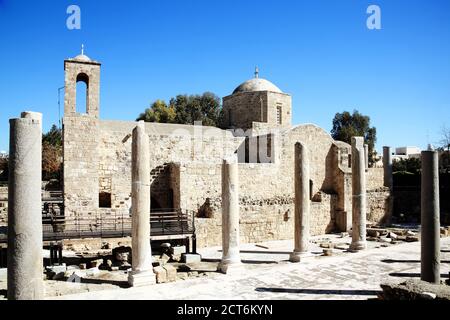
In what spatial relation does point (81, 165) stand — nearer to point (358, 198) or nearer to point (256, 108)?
point (358, 198)

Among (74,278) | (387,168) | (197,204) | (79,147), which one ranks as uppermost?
(79,147)

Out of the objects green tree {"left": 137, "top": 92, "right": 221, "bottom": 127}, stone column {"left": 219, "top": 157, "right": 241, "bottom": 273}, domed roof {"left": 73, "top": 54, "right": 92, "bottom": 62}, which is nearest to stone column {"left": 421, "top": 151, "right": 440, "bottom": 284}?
stone column {"left": 219, "top": 157, "right": 241, "bottom": 273}

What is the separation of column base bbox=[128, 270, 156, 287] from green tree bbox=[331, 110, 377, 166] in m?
35.9

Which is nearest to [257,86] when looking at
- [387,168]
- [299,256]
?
[387,168]

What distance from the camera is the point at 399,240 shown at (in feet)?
51.1

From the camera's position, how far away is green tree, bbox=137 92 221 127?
3612 centimetres

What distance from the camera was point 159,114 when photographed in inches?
1421

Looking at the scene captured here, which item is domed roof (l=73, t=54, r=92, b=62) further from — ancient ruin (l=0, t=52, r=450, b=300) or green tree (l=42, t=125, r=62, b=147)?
green tree (l=42, t=125, r=62, b=147)

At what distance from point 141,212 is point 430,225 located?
20.8 ft

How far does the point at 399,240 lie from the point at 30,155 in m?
14.7

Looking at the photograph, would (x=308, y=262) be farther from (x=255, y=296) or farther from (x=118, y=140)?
(x=118, y=140)

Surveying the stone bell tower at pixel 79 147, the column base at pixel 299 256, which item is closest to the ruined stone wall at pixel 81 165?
the stone bell tower at pixel 79 147

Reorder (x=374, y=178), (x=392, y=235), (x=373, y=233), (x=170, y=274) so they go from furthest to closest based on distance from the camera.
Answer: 1. (x=374, y=178)
2. (x=373, y=233)
3. (x=392, y=235)
4. (x=170, y=274)
